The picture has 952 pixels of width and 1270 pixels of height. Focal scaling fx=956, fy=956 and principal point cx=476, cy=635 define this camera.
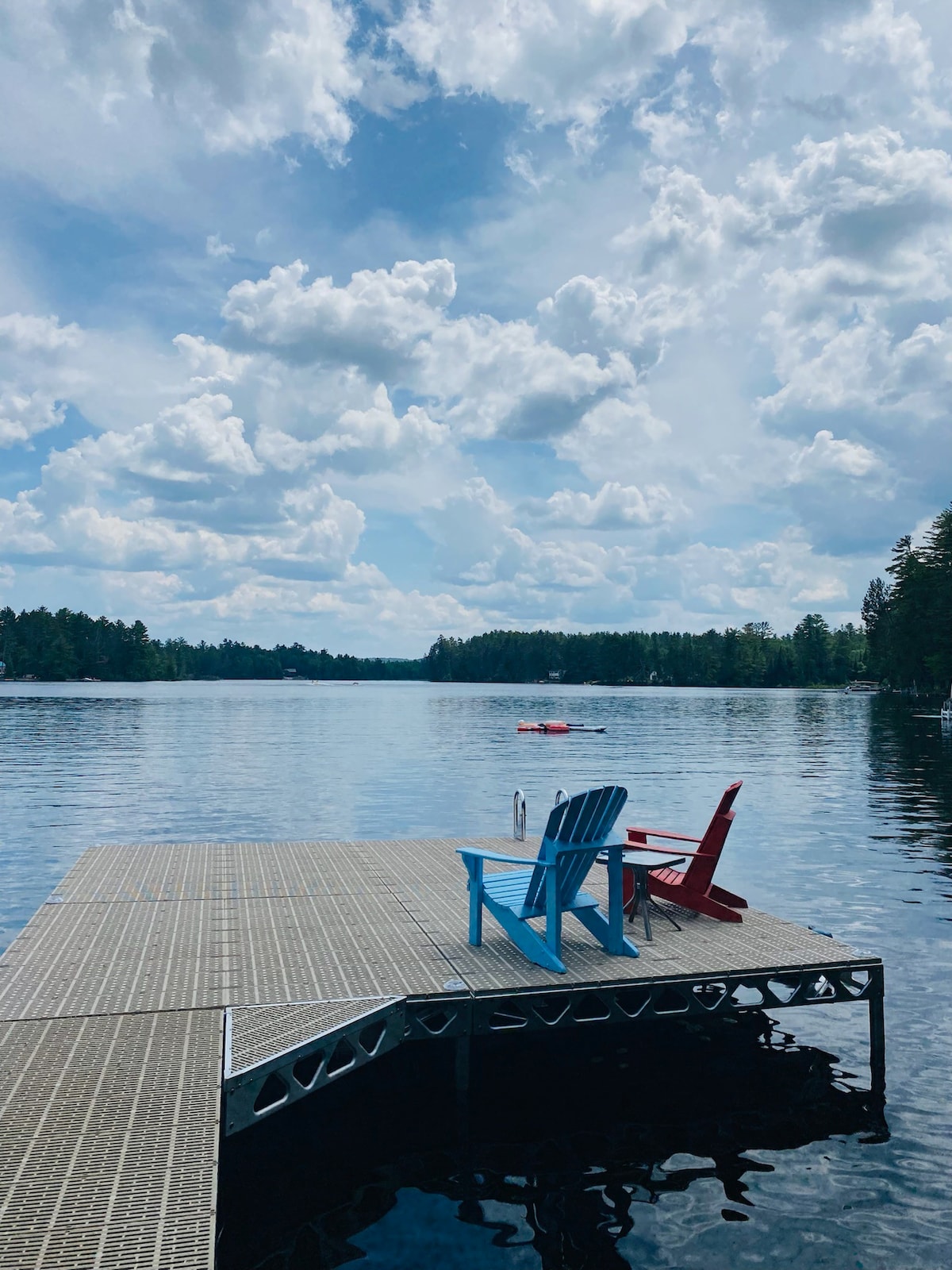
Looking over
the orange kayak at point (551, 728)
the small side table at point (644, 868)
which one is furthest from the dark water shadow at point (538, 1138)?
the orange kayak at point (551, 728)

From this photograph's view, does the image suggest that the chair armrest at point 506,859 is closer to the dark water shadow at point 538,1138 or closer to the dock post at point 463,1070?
the dock post at point 463,1070

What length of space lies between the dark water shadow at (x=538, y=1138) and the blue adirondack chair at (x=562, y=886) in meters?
1.25

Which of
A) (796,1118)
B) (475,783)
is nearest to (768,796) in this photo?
(475,783)

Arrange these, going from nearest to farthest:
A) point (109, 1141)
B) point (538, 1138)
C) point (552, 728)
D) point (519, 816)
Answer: point (109, 1141) < point (538, 1138) < point (519, 816) < point (552, 728)

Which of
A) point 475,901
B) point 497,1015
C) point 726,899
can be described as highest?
point 475,901

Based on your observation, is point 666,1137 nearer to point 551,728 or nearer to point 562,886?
point 562,886

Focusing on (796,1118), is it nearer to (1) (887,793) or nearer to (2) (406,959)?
(2) (406,959)

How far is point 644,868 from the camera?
29.6 feet

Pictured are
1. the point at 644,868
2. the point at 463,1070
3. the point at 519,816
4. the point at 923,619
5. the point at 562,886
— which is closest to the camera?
the point at 463,1070

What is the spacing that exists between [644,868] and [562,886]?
→ 1.36 m

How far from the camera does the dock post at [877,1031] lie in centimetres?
823

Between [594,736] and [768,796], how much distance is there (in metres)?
29.4

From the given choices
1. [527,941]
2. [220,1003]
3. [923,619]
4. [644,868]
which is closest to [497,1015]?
[527,941]

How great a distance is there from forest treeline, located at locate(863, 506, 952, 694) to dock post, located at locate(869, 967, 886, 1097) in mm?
83016
